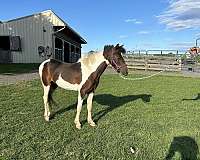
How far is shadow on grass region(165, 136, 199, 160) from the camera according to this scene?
6.34 meters

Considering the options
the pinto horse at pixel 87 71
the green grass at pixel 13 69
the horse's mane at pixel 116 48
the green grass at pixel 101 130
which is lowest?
the green grass at pixel 101 130

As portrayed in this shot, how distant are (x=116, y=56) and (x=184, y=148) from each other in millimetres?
2300

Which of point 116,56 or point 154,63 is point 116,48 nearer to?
point 116,56

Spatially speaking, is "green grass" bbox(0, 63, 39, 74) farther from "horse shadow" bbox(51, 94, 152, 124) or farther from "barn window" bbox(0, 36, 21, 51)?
"horse shadow" bbox(51, 94, 152, 124)

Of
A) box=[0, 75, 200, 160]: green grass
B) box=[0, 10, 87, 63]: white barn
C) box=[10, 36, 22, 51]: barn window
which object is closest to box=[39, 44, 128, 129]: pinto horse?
box=[0, 75, 200, 160]: green grass

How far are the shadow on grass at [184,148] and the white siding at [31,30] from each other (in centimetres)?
2420

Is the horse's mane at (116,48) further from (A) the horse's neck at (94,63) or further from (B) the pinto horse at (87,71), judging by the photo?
(A) the horse's neck at (94,63)

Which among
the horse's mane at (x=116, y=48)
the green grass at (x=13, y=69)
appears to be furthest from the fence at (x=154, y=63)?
the horse's mane at (x=116, y=48)

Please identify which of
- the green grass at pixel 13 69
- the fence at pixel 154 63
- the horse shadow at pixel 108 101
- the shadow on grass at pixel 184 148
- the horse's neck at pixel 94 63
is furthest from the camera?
the fence at pixel 154 63

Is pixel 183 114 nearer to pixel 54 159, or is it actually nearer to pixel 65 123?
pixel 65 123

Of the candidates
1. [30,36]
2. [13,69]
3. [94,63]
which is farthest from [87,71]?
[30,36]

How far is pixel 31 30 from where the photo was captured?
30.5 metres

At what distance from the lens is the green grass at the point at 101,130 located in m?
6.15

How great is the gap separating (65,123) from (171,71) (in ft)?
78.8
